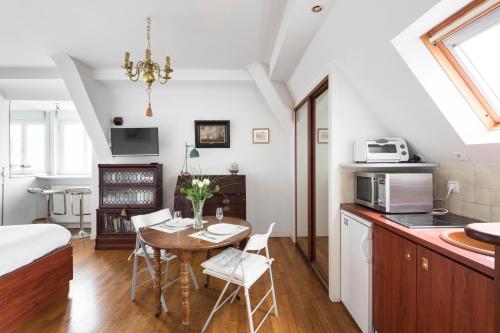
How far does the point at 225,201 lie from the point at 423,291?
2677 mm

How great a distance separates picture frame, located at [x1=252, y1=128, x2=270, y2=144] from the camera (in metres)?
4.23

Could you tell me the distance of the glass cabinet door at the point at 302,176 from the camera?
3356 mm

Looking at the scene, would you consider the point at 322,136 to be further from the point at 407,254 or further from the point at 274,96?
the point at 407,254

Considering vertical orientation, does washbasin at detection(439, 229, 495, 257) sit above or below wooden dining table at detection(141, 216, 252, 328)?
above

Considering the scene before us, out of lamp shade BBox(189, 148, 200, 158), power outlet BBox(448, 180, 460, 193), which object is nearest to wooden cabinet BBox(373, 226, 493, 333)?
power outlet BBox(448, 180, 460, 193)

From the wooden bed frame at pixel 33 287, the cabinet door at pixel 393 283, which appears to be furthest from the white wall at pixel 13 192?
the cabinet door at pixel 393 283

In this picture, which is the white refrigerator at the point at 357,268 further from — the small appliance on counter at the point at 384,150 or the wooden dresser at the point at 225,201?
the wooden dresser at the point at 225,201

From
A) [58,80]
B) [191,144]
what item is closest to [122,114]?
[58,80]

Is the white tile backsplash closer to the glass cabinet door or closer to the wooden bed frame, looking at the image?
the glass cabinet door

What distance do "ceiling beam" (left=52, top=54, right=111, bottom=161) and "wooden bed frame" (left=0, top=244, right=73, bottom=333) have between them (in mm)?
2031

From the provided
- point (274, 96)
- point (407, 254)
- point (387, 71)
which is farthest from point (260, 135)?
point (407, 254)

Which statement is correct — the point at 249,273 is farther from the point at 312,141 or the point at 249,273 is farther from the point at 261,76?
the point at 261,76

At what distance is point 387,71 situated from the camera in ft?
5.95

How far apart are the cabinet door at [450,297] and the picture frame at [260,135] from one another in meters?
3.11
